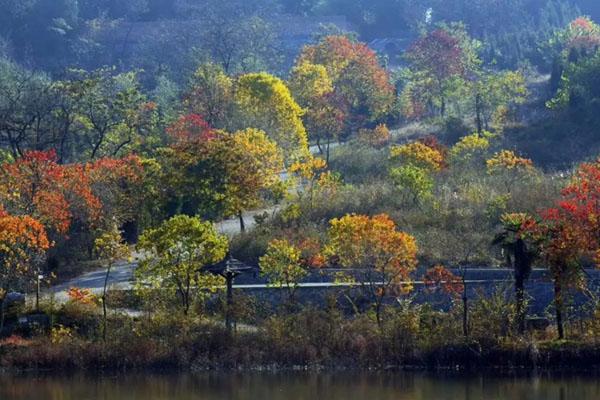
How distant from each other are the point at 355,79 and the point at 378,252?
30.6 metres

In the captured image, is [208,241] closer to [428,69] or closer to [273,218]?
[273,218]

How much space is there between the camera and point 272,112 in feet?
164

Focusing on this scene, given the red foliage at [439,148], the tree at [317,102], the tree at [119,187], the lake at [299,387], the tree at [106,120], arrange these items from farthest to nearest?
the tree at [317,102]
the tree at [106,120]
the red foliage at [439,148]
the tree at [119,187]
the lake at [299,387]

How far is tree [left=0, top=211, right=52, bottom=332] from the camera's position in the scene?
31.9 m

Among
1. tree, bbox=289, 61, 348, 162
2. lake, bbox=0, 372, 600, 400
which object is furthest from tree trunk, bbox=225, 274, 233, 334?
tree, bbox=289, 61, 348, 162

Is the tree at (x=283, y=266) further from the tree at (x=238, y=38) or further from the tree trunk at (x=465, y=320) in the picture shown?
the tree at (x=238, y=38)

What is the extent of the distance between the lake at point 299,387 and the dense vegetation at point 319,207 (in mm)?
1222

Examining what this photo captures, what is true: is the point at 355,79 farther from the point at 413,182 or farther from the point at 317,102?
the point at 413,182

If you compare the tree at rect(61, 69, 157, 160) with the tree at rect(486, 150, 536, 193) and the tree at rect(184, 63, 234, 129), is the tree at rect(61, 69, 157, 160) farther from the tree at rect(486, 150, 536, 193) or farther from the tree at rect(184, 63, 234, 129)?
the tree at rect(486, 150, 536, 193)

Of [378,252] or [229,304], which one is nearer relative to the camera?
[229,304]

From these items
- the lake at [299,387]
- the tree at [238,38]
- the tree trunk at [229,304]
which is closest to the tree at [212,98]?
the tree at [238,38]

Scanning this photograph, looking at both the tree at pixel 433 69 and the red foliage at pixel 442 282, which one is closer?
the red foliage at pixel 442 282

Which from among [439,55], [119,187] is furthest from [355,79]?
[119,187]

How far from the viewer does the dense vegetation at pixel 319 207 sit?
99.0ft
